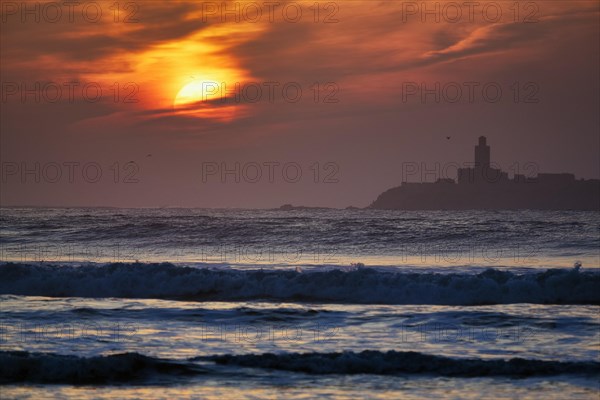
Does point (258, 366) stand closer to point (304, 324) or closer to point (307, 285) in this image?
point (304, 324)

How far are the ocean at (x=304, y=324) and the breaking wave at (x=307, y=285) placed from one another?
6 cm

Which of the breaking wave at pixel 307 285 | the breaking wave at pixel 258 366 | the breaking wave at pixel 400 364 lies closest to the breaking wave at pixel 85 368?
the breaking wave at pixel 258 366

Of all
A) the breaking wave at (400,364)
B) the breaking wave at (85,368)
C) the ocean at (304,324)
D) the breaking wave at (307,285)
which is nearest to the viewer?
the ocean at (304,324)

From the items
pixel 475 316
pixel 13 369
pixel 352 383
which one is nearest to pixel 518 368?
pixel 352 383

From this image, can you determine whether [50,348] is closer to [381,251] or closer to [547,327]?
[547,327]

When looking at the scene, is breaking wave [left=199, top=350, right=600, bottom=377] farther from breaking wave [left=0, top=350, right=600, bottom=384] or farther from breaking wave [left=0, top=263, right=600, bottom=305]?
breaking wave [left=0, top=263, right=600, bottom=305]

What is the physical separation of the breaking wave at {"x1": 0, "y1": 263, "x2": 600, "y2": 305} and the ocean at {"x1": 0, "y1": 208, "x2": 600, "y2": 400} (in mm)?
59

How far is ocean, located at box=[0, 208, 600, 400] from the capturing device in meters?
Result: 11.4

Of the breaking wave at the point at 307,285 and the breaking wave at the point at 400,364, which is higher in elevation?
the breaking wave at the point at 307,285

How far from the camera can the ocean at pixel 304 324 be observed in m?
11.4

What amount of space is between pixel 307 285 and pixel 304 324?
251 inches

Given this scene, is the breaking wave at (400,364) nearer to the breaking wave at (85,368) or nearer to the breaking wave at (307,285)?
the breaking wave at (85,368)

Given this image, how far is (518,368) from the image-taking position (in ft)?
39.2

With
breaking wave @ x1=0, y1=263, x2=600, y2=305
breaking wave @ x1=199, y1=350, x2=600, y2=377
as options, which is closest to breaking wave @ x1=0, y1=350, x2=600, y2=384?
breaking wave @ x1=199, y1=350, x2=600, y2=377
